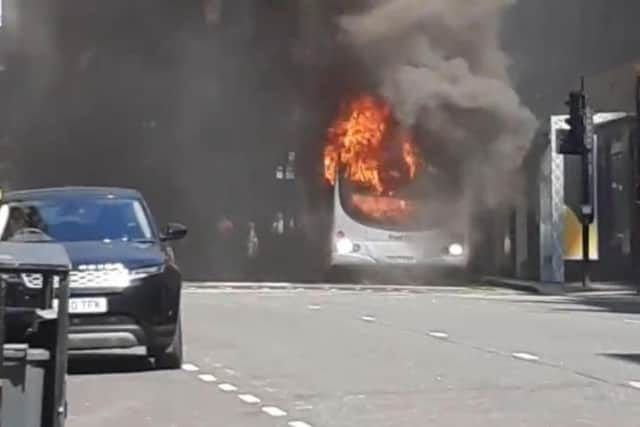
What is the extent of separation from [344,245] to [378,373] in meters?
17.6

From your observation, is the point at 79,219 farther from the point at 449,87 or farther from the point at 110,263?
the point at 449,87

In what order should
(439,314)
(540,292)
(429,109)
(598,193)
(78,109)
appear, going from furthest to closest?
(78,109)
(598,193)
(429,109)
(540,292)
(439,314)

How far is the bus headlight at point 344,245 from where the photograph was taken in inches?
1214

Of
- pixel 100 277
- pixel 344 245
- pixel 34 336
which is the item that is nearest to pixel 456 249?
pixel 344 245

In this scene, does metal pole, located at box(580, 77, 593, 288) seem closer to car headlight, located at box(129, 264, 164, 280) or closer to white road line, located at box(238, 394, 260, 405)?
→ car headlight, located at box(129, 264, 164, 280)

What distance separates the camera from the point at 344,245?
3089 cm

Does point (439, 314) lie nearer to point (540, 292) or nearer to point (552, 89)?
point (540, 292)

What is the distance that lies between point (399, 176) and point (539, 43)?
12718 mm

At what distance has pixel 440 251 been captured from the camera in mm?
31016

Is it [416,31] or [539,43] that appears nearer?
[416,31]

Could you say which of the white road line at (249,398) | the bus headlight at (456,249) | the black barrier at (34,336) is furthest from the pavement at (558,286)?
the black barrier at (34,336)

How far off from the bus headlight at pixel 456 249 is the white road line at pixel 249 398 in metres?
19.4

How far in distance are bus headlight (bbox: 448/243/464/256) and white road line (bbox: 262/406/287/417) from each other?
20104 mm

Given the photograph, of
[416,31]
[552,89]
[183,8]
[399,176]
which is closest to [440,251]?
[399,176]
